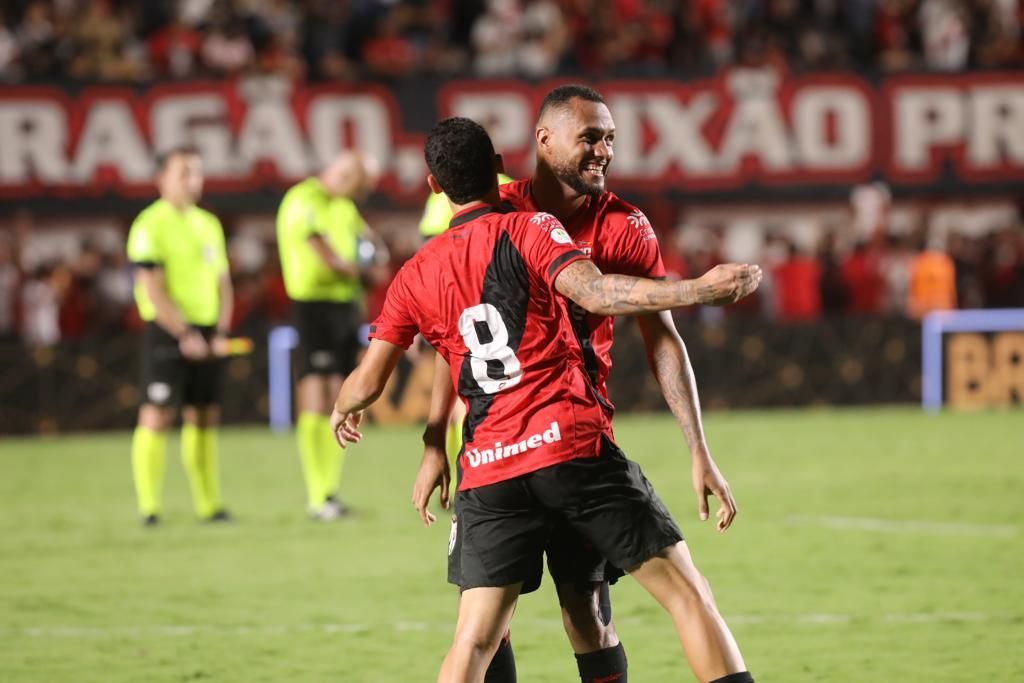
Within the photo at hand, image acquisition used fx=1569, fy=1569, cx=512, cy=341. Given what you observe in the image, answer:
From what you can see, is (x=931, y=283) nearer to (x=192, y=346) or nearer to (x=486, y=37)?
(x=486, y=37)

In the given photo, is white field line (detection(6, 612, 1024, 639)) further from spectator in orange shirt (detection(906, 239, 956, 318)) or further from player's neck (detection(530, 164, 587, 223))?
spectator in orange shirt (detection(906, 239, 956, 318))

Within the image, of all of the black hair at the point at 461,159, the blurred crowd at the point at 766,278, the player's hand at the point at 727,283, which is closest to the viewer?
the player's hand at the point at 727,283

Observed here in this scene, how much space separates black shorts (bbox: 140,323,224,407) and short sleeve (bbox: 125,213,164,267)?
43 centimetres

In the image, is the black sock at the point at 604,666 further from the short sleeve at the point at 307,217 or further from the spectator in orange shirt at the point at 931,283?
the spectator in orange shirt at the point at 931,283

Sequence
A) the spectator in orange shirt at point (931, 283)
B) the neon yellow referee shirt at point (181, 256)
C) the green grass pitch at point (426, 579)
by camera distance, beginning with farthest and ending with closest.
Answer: the spectator in orange shirt at point (931, 283) → the neon yellow referee shirt at point (181, 256) → the green grass pitch at point (426, 579)

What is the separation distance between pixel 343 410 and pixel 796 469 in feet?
28.0

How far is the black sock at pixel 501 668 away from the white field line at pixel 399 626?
6.72 feet

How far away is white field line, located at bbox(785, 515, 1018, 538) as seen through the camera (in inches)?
360

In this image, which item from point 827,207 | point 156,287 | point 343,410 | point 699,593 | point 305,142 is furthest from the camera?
point 827,207

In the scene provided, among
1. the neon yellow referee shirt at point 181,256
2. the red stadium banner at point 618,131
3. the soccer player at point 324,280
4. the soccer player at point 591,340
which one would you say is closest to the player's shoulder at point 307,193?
the soccer player at point 324,280

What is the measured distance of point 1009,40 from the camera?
21.4 m

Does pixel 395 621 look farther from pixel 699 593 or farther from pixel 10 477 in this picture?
pixel 10 477

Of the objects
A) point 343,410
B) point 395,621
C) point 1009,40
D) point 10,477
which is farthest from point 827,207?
point 343,410

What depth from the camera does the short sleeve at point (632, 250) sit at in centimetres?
443
